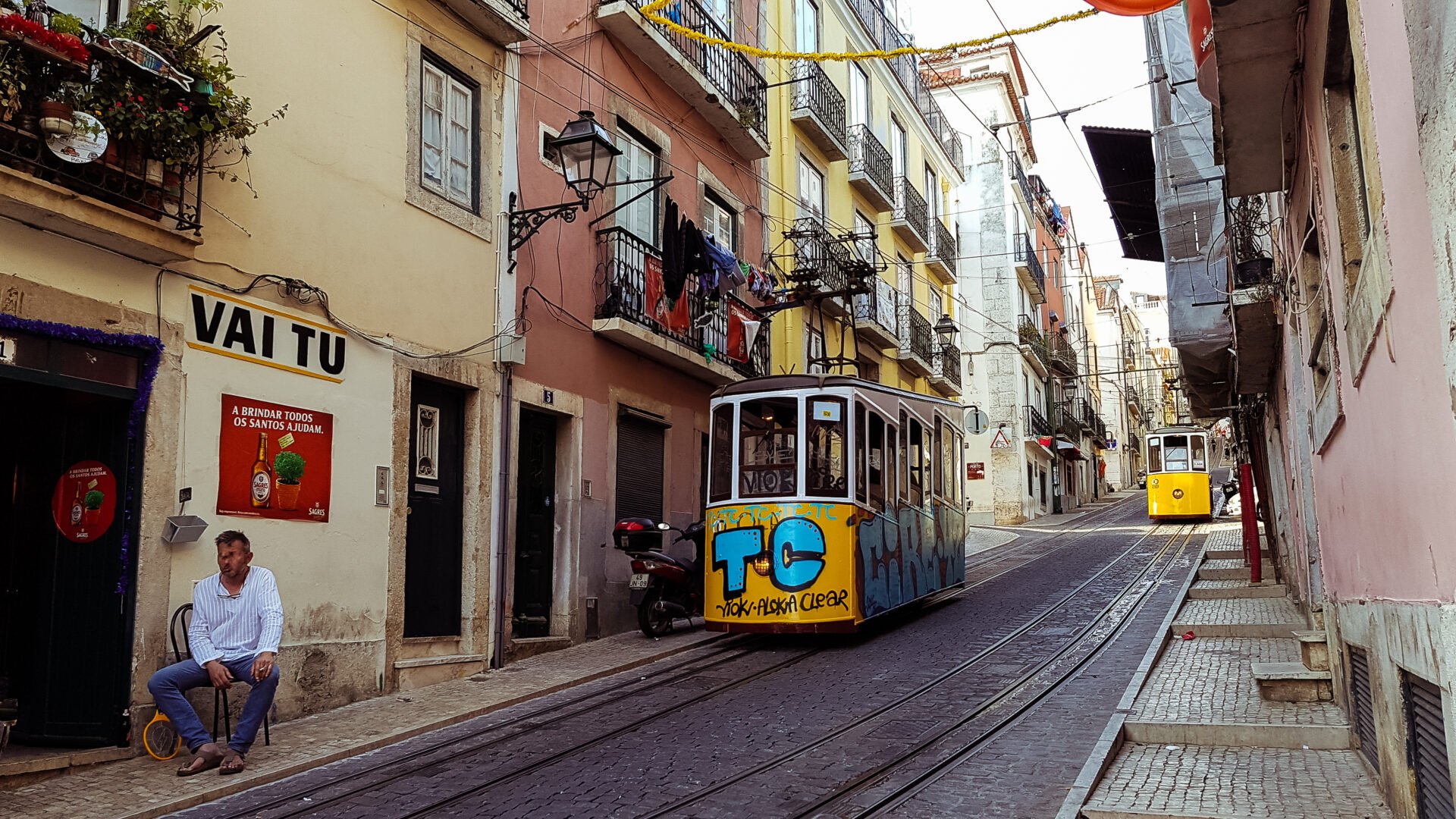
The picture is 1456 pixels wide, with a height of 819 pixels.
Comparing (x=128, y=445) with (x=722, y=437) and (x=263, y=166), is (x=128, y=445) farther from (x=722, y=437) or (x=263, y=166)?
(x=722, y=437)

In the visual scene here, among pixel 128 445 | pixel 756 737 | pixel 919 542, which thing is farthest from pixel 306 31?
pixel 919 542

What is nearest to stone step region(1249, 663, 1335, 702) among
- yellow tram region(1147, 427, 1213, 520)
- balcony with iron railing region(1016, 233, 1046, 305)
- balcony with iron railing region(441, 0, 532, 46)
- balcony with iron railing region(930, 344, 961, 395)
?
balcony with iron railing region(441, 0, 532, 46)

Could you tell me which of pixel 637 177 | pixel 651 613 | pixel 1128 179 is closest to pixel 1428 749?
pixel 651 613

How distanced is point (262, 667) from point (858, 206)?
18324mm

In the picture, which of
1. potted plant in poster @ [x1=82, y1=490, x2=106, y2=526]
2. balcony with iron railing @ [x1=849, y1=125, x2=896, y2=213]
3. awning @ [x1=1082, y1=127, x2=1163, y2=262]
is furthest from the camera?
balcony with iron railing @ [x1=849, y1=125, x2=896, y2=213]

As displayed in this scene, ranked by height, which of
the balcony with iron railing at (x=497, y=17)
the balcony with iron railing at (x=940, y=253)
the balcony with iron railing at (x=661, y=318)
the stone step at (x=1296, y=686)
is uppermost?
the balcony with iron railing at (x=940, y=253)

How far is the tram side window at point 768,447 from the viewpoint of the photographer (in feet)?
38.0

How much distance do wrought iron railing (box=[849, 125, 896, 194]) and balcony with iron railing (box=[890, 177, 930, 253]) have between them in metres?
1.01

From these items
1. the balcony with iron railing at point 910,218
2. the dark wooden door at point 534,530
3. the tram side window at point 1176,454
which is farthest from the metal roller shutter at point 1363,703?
the tram side window at point 1176,454

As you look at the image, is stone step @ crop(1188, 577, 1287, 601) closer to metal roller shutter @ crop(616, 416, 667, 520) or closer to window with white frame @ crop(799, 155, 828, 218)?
metal roller shutter @ crop(616, 416, 667, 520)

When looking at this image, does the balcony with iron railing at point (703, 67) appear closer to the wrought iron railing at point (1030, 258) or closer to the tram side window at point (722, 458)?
the tram side window at point (722, 458)

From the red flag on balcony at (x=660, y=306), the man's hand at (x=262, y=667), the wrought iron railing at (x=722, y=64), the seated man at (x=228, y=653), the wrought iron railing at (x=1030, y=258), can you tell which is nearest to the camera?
the seated man at (x=228, y=653)

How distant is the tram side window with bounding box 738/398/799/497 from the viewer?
38.0 feet

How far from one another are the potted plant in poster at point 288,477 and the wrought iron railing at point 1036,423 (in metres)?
33.1
